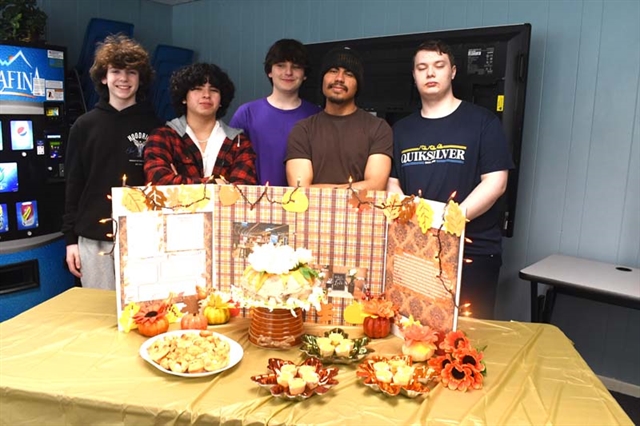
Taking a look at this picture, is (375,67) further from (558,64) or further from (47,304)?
(47,304)

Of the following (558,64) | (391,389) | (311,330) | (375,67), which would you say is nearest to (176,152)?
(311,330)

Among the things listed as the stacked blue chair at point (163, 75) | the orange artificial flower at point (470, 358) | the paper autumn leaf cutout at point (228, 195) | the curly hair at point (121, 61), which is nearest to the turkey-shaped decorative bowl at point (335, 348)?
the orange artificial flower at point (470, 358)

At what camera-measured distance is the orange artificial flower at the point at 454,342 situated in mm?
1442

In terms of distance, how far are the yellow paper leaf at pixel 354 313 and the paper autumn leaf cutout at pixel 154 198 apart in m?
0.67

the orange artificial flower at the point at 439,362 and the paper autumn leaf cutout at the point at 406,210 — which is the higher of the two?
the paper autumn leaf cutout at the point at 406,210

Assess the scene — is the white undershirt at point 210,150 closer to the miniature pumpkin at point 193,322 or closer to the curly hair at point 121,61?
the curly hair at point 121,61

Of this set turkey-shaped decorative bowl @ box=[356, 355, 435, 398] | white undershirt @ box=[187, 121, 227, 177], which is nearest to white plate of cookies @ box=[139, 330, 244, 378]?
turkey-shaped decorative bowl @ box=[356, 355, 435, 398]

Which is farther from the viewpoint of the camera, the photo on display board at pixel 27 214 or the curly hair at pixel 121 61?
the photo on display board at pixel 27 214

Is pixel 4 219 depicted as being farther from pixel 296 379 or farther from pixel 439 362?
pixel 439 362

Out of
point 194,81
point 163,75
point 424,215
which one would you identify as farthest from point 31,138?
point 424,215

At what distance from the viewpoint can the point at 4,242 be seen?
330 centimetres

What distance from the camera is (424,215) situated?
1543mm

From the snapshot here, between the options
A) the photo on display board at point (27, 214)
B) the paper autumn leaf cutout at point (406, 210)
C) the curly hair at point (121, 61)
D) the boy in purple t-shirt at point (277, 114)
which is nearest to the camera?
the paper autumn leaf cutout at point (406, 210)

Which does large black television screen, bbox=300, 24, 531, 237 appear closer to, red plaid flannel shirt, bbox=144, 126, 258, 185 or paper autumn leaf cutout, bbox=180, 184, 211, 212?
red plaid flannel shirt, bbox=144, 126, 258, 185
